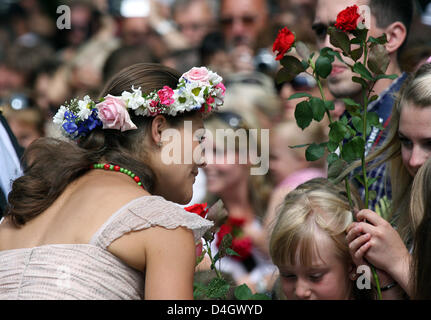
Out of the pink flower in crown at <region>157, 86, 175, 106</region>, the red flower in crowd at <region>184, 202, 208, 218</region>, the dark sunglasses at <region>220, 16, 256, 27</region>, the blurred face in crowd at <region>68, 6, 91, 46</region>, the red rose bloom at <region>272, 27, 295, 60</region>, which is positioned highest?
the blurred face in crowd at <region>68, 6, 91, 46</region>

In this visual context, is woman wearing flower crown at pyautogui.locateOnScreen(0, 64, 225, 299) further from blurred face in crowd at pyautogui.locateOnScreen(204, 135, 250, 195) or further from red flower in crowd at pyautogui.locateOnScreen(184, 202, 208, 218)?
blurred face in crowd at pyautogui.locateOnScreen(204, 135, 250, 195)

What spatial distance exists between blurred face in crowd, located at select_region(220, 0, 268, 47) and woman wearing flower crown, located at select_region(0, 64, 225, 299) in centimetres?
447

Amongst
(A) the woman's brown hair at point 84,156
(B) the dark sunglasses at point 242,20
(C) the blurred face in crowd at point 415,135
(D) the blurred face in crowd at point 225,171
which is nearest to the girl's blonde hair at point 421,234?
(C) the blurred face in crowd at point 415,135

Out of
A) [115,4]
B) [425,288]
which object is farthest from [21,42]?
[425,288]

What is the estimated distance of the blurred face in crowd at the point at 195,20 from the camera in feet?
25.6

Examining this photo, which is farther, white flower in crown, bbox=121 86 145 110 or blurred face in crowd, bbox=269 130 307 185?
blurred face in crowd, bbox=269 130 307 185

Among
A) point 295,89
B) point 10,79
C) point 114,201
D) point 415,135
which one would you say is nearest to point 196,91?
point 114,201

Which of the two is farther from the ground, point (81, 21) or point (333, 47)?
point (81, 21)

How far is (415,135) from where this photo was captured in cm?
282

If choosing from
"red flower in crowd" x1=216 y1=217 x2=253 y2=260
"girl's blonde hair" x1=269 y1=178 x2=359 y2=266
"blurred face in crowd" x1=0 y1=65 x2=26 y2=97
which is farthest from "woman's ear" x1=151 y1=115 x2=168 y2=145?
"blurred face in crowd" x1=0 y1=65 x2=26 y2=97

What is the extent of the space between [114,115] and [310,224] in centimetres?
100

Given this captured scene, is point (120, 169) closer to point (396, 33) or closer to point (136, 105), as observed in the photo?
point (136, 105)

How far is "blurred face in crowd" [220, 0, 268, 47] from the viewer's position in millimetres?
7191
